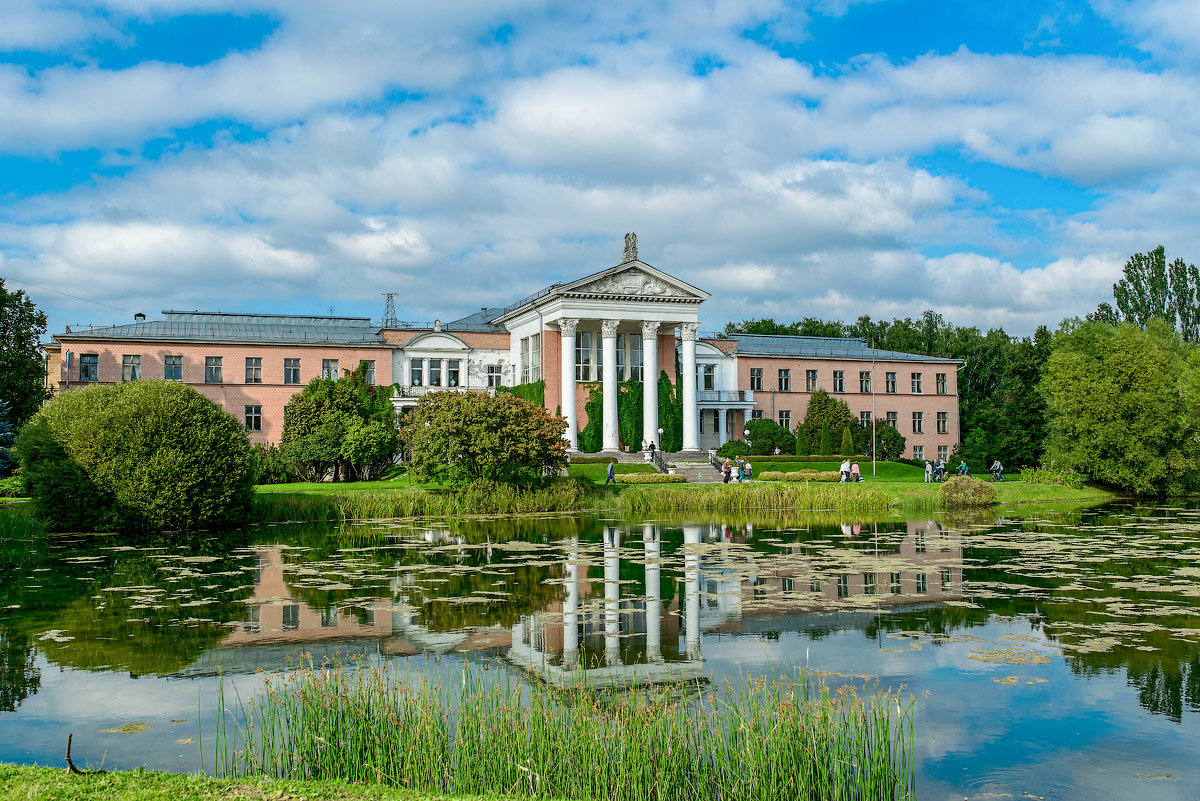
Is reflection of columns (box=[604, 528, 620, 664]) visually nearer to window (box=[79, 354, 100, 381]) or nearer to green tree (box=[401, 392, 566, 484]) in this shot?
green tree (box=[401, 392, 566, 484])

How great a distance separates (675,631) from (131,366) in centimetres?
5309

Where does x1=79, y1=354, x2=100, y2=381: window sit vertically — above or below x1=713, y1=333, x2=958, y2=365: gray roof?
below

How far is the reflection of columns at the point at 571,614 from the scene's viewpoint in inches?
446

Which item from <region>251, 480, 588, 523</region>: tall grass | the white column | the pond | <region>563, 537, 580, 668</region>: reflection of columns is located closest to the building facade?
the white column

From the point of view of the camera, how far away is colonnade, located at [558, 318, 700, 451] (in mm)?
54375

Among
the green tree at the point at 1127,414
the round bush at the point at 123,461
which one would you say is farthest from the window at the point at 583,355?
the round bush at the point at 123,461

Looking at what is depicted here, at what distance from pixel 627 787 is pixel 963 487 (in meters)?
34.6

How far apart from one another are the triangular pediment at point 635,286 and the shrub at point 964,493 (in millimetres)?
21192

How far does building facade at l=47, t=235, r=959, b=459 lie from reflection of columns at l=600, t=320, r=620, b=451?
0.07m

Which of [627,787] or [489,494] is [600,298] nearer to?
[489,494]

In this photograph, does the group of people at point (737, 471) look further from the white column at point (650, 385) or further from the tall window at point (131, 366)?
the tall window at point (131, 366)

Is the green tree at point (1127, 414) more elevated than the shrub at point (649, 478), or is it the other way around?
the green tree at point (1127, 414)

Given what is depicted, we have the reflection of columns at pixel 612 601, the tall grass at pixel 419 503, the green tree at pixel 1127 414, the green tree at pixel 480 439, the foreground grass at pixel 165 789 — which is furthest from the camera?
the green tree at pixel 1127 414

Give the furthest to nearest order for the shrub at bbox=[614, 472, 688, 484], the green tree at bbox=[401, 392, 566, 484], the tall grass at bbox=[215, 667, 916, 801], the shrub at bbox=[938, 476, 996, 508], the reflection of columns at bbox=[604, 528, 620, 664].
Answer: the shrub at bbox=[614, 472, 688, 484] → the shrub at bbox=[938, 476, 996, 508] → the green tree at bbox=[401, 392, 566, 484] → the reflection of columns at bbox=[604, 528, 620, 664] → the tall grass at bbox=[215, 667, 916, 801]
